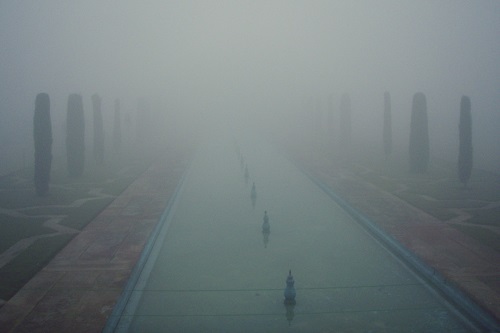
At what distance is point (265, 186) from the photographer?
2583 centimetres

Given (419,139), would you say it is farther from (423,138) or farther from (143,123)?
(143,123)

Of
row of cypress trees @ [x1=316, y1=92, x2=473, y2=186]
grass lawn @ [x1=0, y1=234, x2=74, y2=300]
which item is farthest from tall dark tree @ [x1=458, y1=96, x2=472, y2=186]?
grass lawn @ [x1=0, y1=234, x2=74, y2=300]

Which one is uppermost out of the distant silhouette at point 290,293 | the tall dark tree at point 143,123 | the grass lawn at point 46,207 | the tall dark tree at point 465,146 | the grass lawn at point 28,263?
the tall dark tree at point 143,123

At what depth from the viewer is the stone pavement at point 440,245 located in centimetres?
1106

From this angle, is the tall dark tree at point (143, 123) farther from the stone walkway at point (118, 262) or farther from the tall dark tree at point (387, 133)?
the stone walkway at point (118, 262)

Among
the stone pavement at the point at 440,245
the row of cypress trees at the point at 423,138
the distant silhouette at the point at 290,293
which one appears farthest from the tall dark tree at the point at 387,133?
the distant silhouette at the point at 290,293

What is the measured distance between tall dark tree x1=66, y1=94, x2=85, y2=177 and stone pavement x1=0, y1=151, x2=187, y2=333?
29.7 feet

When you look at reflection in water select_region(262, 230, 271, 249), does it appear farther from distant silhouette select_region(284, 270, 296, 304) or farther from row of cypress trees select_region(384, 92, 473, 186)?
row of cypress trees select_region(384, 92, 473, 186)

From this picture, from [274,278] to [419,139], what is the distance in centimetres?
2084

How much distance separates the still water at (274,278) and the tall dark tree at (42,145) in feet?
24.3

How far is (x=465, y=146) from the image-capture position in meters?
24.0

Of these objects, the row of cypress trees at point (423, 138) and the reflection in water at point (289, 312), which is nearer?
the reflection in water at point (289, 312)

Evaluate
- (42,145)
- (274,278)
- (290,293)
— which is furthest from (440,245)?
(42,145)

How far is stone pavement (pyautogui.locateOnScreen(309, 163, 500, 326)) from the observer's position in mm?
11062
